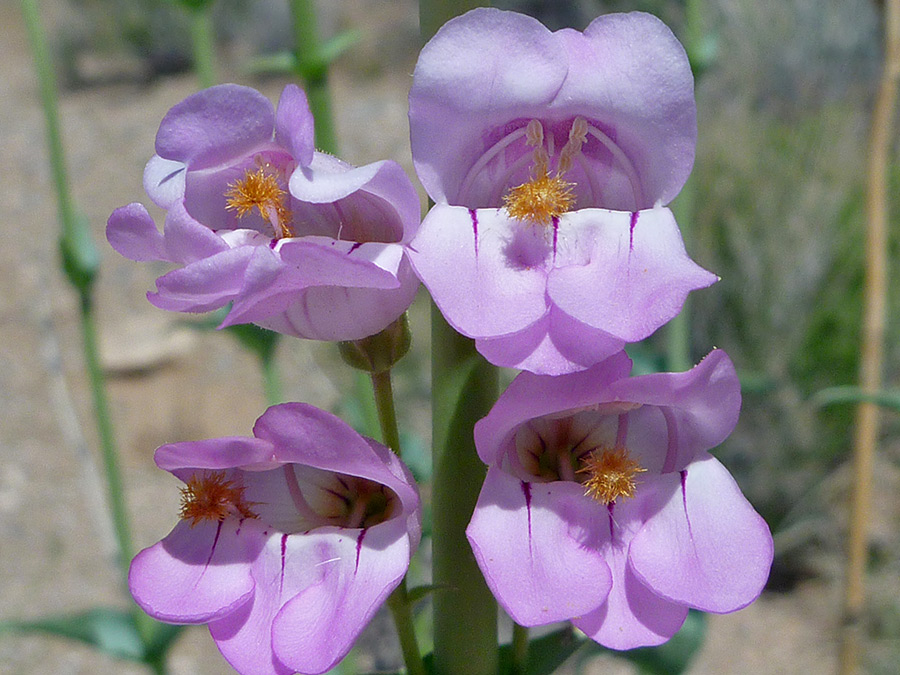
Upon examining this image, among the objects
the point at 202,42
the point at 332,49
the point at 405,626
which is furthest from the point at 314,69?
the point at 405,626

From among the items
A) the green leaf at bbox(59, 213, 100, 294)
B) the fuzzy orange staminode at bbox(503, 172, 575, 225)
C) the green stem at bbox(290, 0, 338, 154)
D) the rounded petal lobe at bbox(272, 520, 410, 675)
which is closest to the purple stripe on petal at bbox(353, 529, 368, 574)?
the rounded petal lobe at bbox(272, 520, 410, 675)

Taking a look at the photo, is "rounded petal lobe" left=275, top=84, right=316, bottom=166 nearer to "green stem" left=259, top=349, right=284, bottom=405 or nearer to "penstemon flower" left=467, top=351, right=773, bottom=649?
"penstemon flower" left=467, top=351, right=773, bottom=649

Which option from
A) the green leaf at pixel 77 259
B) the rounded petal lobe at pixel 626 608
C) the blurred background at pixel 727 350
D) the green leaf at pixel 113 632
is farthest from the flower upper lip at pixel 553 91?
the green leaf at pixel 113 632

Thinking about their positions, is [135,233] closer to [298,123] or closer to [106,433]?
[298,123]

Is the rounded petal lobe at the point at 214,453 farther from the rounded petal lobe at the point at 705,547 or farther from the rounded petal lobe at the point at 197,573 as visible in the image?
the rounded petal lobe at the point at 705,547

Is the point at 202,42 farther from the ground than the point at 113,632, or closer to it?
farther from the ground

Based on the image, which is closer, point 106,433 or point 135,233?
point 135,233
